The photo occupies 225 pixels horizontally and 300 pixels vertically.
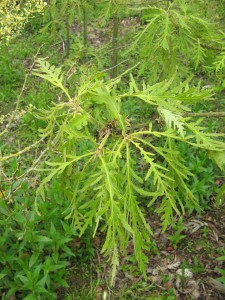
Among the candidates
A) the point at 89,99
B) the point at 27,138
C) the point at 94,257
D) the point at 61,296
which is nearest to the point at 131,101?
the point at 27,138

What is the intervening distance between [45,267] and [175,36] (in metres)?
2.17

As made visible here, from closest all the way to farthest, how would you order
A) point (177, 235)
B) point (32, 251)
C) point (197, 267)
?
point (32, 251) → point (197, 267) → point (177, 235)

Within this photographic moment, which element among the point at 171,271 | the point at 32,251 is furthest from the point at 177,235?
the point at 32,251

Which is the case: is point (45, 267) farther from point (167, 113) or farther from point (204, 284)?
point (167, 113)

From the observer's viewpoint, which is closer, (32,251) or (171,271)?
(32,251)

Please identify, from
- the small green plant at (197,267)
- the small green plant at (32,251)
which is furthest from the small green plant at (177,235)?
the small green plant at (32,251)

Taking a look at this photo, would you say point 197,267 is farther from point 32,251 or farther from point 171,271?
point 32,251

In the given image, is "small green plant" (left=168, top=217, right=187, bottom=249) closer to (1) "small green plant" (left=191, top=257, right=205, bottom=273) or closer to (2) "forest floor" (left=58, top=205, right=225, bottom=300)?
(2) "forest floor" (left=58, top=205, right=225, bottom=300)

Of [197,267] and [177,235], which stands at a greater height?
[177,235]

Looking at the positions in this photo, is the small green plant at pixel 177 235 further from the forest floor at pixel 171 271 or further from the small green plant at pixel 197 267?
the small green plant at pixel 197 267

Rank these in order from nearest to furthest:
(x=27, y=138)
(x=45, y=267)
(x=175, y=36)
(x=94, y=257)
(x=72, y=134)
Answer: (x=72, y=134), (x=175, y=36), (x=45, y=267), (x=94, y=257), (x=27, y=138)

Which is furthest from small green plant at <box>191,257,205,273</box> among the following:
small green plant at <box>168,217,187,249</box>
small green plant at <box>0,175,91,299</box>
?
small green plant at <box>0,175,91,299</box>

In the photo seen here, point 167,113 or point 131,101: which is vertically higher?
point 167,113

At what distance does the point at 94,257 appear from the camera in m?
3.86
